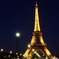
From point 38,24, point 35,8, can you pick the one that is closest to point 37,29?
point 38,24

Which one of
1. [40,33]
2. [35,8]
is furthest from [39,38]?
[35,8]

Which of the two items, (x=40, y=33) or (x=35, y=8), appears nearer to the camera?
(x=40, y=33)

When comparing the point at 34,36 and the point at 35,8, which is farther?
the point at 35,8

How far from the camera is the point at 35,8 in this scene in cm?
13075

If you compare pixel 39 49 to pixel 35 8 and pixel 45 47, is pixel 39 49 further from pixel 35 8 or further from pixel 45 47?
pixel 35 8

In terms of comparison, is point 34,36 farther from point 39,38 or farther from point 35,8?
point 35,8

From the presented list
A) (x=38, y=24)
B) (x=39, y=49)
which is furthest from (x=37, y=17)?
(x=39, y=49)

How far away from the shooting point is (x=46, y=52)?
118 metres

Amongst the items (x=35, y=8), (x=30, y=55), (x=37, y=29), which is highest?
(x=35, y=8)

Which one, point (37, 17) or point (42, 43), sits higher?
point (37, 17)

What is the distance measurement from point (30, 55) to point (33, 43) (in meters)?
4.07

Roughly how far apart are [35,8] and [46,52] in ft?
61.6

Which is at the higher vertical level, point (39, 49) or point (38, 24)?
point (38, 24)

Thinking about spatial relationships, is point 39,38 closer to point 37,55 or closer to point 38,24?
point 38,24
